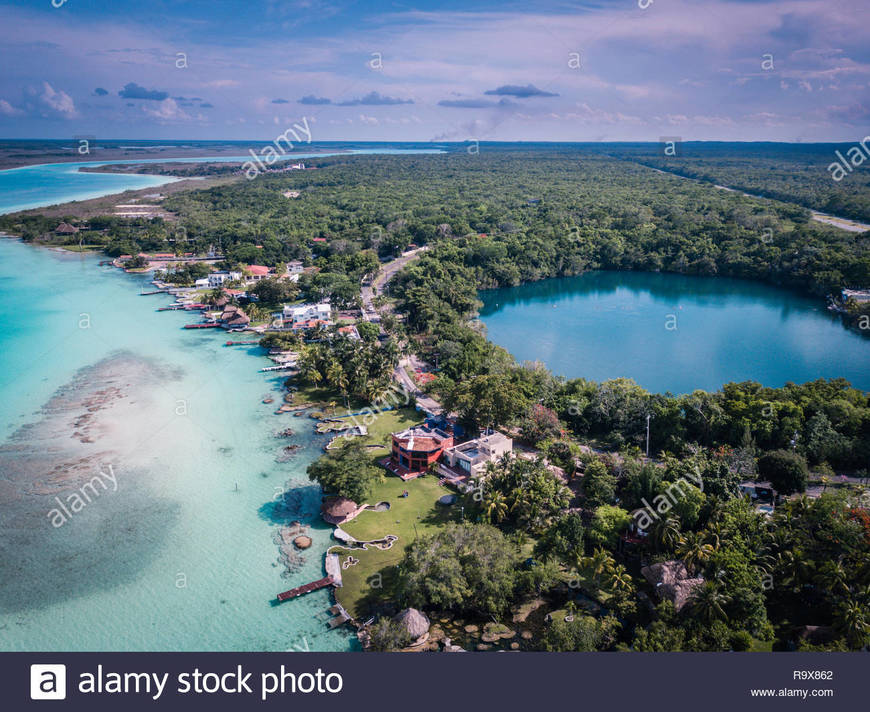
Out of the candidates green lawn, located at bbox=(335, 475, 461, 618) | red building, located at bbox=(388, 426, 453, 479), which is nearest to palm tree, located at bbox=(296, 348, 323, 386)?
red building, located at bbox=(388, 426, 453, 479)

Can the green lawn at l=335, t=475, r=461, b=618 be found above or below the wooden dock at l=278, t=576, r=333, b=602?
above

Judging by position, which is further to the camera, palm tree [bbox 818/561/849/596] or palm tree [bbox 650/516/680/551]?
palm tree [bbox 650/516/680/551]

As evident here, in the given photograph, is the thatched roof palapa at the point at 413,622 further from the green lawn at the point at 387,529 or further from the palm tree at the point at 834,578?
the palm tree at the point at 834,578

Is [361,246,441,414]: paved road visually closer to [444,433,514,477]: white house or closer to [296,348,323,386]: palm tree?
[296,348,323,386]: palm tree

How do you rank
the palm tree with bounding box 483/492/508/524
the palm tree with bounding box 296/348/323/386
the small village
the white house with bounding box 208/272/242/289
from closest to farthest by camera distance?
the small village < the palm tree with bounding box 483/492/508/524 < the palm tree with bounding box 296/348/323/386 < the white house with bounding box 208/272/242/289

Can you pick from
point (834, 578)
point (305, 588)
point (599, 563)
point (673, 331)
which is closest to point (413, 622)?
point (305, 588)

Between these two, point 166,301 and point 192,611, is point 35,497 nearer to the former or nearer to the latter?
point 192,611

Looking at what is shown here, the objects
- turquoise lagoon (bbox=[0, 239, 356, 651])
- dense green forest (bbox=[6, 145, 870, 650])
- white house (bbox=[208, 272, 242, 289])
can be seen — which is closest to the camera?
dense green forest (bbox=[6, 145, 870, 650])

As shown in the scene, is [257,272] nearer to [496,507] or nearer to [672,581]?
[496,507]
